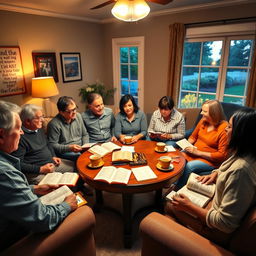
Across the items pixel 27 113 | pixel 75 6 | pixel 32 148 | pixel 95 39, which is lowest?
pixel 32 148

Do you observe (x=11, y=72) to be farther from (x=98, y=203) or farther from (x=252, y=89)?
(x=252, y=89)

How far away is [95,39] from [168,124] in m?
2.91

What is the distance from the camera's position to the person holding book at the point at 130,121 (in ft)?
8.23

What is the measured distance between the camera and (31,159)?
1.88 meters

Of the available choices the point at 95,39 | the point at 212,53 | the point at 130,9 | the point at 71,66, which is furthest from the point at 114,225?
the point at 95,39

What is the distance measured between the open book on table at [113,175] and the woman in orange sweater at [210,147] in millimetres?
797

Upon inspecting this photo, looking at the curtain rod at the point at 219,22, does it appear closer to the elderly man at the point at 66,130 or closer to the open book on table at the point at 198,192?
the elderly man at the point at 66,130

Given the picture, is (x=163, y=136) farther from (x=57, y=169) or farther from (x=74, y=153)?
(x=57, y=169)

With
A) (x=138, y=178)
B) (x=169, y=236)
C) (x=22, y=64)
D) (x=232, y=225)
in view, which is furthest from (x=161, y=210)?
(x=22, y=64)

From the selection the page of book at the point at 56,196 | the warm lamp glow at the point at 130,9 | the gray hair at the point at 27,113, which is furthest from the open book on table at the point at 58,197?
the warm lamp glow at the point at 130,9

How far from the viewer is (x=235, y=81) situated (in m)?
3.22

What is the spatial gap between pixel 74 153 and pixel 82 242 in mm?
1267

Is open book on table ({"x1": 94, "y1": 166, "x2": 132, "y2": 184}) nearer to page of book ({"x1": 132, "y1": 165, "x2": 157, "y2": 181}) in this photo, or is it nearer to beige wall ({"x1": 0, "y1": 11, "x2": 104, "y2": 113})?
page of book ({"x1": 132, "y1": 165, "x2": 157, "y2": 181})

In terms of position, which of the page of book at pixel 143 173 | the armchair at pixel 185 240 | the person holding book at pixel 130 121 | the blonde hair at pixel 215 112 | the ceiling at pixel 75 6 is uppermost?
the ceiling at pixel 75 6
